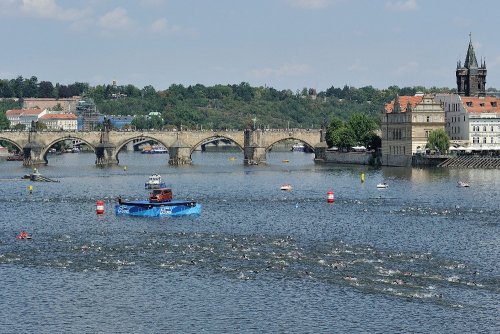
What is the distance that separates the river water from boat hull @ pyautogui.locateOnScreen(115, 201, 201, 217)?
1.47m

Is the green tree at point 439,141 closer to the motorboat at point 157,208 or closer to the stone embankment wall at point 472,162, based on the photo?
the stone embankment wall at point 472,162

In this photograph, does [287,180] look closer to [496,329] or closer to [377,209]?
[377,209]

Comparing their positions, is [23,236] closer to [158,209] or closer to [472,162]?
[158,209]

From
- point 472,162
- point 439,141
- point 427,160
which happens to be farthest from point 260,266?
point 439,141

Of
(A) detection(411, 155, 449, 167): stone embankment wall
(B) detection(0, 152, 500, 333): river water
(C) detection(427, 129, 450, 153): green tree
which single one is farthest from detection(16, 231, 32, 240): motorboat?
(C) detection(427, 129, 450, 153): green tree

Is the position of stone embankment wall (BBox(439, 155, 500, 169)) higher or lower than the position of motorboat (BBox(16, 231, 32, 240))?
higher

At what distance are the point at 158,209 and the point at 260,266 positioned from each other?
36.0 m

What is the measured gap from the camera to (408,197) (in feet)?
422

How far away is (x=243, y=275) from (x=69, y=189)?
79021 millimetres

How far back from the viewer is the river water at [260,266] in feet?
200

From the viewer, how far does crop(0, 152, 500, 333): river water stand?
61031 mm

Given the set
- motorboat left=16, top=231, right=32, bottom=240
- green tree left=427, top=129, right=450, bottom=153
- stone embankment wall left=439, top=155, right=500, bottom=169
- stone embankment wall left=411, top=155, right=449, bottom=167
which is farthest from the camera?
green tree left=427, top=129, right=450, bottom=153

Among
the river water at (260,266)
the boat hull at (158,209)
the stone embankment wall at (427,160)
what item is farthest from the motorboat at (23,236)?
the stone embankment wall at (427,160)

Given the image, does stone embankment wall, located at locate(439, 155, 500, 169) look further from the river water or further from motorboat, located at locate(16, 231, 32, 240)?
motorboat, located at locate(16, 231, 32, 240)
